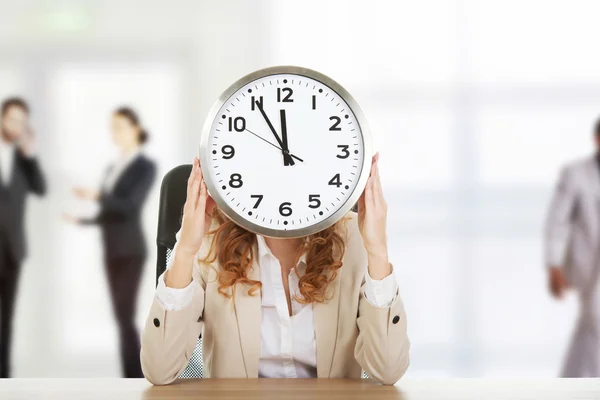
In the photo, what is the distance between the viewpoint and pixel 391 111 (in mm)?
4621

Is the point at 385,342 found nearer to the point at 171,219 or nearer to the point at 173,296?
the point at 173,296

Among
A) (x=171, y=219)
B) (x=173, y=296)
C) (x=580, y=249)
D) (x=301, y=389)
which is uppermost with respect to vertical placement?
(x=171, y=219)

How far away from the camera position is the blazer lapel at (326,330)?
1.46 m

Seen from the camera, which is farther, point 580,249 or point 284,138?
point 580,249

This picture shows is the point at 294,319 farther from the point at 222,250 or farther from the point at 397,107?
the point at 397,107

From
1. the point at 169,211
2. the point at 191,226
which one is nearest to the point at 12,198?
the point at 169,211

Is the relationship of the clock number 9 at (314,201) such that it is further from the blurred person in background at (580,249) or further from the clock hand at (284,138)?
the blurred person in background at (580,249)

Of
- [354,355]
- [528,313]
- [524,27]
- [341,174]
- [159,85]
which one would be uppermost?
[524,27]

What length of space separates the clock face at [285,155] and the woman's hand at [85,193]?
3.53 meters

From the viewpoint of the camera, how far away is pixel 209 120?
3.84ft

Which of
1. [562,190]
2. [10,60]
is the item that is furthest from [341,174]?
[10,60]

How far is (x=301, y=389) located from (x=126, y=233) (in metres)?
3.41

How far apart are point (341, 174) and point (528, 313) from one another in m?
3.62

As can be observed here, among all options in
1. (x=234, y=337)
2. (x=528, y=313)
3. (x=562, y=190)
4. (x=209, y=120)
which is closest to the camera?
(x=209, y=120)
